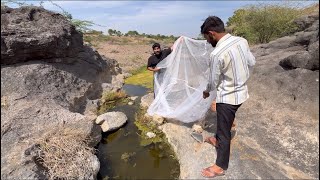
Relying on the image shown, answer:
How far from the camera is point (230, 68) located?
3.65 m

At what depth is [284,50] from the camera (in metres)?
8.67

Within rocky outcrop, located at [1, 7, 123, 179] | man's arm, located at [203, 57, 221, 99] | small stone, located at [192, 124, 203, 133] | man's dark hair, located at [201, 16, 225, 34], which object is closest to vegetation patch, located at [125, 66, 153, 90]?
rocky outcrop, located at [1, 7, 123, 179]

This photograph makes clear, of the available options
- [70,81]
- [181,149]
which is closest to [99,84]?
[70,81]

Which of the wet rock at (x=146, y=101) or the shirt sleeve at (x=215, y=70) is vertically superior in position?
the shirt sleeve at (x=215, y=70)

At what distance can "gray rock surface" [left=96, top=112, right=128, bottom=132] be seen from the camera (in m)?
6.32

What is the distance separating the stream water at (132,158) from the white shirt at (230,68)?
1.76 meters

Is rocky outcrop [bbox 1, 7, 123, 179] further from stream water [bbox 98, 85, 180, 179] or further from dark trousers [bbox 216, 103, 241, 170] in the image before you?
dark trousers [bbox 216, 103, 241, 170]

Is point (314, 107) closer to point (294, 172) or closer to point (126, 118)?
point (294, 172)

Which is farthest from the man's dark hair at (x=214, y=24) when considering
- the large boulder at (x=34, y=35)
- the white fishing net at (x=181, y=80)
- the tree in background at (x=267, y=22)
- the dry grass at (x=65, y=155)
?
the tree in background at (x=267, y=22)

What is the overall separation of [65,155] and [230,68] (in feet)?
9.00

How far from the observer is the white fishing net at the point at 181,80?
19.5 feet

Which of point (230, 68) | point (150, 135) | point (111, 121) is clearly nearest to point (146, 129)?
point (150, 135)

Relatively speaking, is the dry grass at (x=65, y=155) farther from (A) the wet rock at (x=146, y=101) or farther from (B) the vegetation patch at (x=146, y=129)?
(A) the wet rock at (x=146, y=101)

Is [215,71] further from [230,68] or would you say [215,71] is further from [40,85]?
[40,85]
